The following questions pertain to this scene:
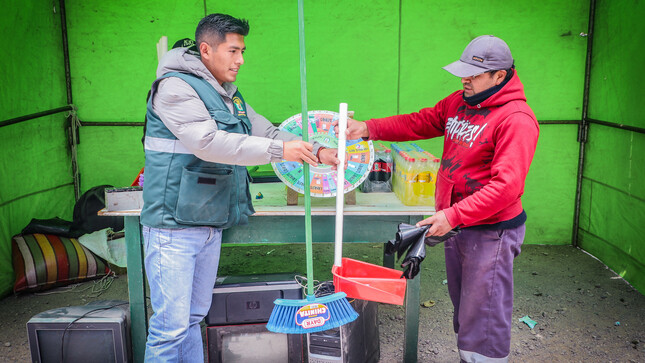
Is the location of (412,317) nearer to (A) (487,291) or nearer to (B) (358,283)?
(A) (487,291)

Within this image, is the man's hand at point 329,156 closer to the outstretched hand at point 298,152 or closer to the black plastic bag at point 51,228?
the outstretched hand at point 298,152

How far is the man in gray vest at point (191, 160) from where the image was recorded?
2.31m

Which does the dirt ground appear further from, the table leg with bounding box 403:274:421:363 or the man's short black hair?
the man's short black hair

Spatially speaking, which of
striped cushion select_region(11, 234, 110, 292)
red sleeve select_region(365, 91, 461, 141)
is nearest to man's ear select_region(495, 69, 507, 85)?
red sleeve select_region(365, 91, 461, 141)

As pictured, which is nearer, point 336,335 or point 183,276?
point 183,276

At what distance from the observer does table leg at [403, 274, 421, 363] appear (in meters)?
3.15

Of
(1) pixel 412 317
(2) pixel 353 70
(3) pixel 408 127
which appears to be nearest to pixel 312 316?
(1) pixel 412 317

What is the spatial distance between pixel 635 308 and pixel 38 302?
460cm

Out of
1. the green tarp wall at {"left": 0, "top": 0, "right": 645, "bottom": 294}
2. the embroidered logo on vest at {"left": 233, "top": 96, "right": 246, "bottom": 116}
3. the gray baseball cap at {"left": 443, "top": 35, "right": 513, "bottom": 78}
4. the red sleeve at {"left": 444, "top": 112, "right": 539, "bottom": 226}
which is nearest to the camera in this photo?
the red sleeve at {"left": 444, "top": 112, "right": 539, "bottom": 226}

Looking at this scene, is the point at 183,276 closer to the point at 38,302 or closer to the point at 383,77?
the point at 38,302

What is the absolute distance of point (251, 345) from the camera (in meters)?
3.12

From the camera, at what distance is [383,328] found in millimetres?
3807

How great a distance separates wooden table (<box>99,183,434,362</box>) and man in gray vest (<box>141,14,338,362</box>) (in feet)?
1.52

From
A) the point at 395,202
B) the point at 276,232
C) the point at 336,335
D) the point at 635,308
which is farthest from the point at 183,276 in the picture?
the point at 635,308
